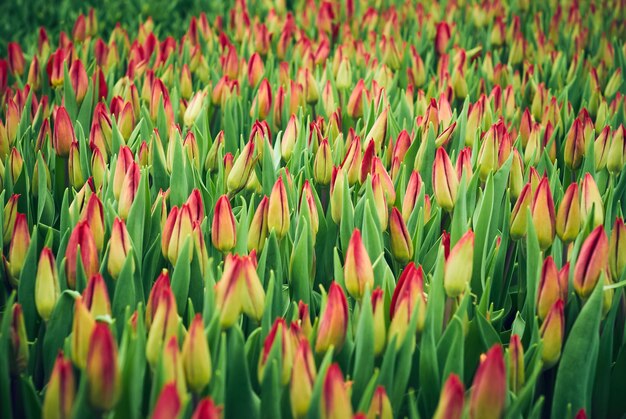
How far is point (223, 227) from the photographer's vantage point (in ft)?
4.03

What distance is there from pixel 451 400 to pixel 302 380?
0.20 m

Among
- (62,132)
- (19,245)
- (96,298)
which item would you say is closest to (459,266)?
(96,298)

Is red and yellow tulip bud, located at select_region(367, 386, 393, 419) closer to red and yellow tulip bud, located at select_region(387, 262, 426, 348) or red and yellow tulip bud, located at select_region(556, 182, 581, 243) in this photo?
red and yellow tulip bud, located at select_region(387, 262, 426, 348)

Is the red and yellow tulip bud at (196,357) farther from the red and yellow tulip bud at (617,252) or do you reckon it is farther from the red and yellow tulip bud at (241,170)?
the red and yellow tulip bud at (617,252)

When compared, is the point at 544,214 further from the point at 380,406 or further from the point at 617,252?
the point at 380,406

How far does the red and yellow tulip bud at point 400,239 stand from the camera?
49.7 inches

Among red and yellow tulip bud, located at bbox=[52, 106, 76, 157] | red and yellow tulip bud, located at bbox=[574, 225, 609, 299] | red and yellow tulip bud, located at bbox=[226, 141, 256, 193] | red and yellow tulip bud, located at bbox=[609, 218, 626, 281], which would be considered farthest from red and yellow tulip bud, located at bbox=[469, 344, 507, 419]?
red and yellow tulip bud, located at bbox=[52, 106, 76, 157]

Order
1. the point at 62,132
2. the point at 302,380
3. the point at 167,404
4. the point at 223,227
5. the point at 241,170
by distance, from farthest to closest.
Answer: the point at 62,132 → the point at 241,170 → the point at 223,227 → the point at 302,380 → the point at 167,404

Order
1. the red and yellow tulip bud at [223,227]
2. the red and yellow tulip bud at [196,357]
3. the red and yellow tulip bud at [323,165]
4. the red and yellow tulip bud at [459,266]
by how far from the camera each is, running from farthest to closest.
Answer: the red and yellow tulip bud at [323,165]
the red and yellow tulip bud at [223,227]
the red and yellow tulip bud at [459,266]
the red and yellow tulip bud at [196,357]

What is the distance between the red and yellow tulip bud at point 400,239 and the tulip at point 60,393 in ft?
2.09

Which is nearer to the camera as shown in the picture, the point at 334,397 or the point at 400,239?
the point at 334,397

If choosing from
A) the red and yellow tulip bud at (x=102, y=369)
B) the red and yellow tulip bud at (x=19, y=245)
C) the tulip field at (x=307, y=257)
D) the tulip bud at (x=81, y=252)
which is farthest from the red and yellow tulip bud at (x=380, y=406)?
the red and yellow tulip bud at (x=19, y=245)

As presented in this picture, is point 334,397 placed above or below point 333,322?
below

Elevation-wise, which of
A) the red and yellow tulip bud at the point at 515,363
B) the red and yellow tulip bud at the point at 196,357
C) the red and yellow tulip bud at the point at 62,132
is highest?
the red and yellow tulip bud at the point at 62,132
